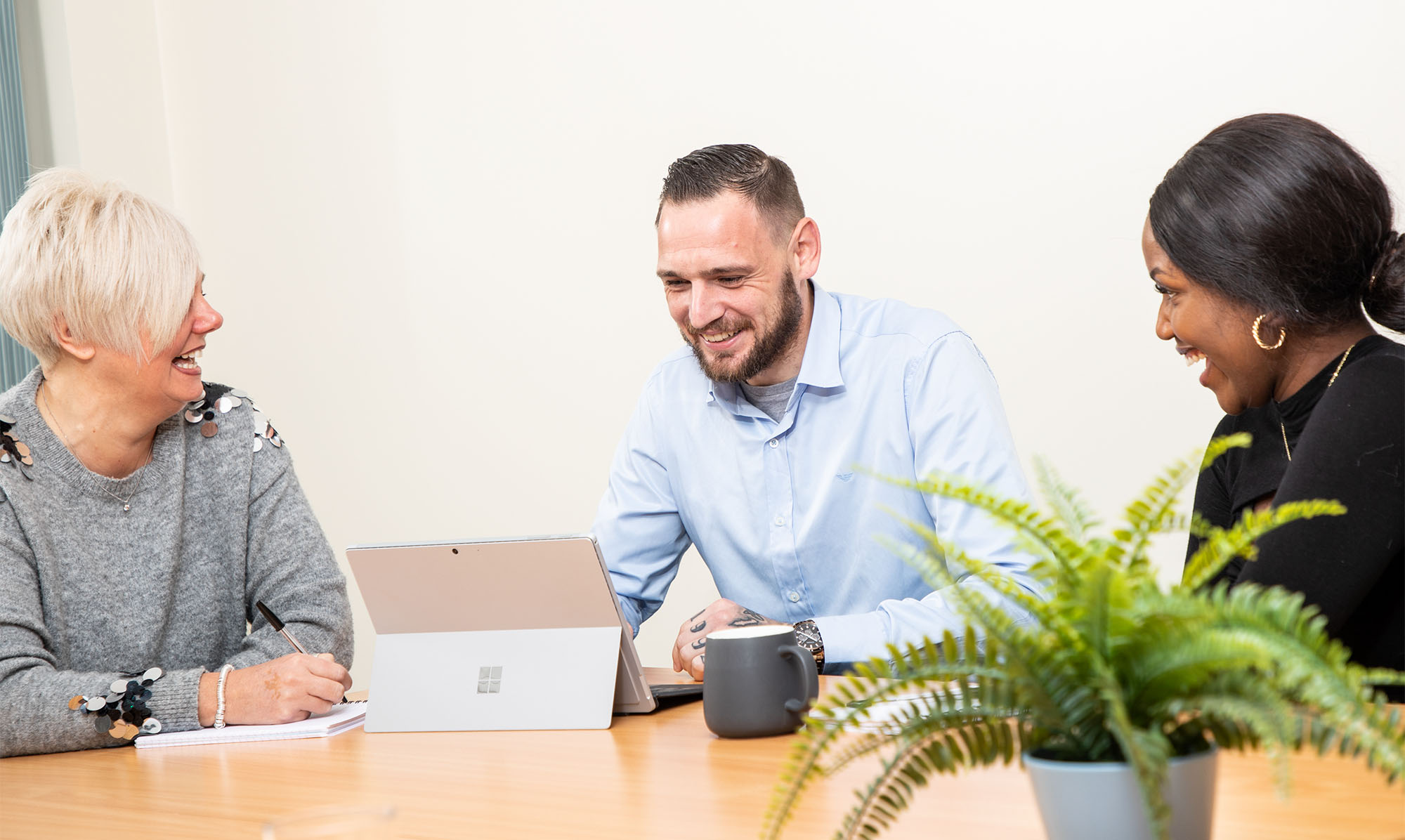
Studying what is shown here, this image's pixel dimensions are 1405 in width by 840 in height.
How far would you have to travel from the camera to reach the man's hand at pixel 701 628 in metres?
1.59

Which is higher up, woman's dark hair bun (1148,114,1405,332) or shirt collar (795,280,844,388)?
woman's dark hair bun (1148,114,1405,332)

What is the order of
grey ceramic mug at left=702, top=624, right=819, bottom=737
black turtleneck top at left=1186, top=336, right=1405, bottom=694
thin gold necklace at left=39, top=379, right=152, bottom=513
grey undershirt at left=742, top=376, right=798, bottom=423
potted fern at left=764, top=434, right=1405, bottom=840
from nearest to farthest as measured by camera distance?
potted fern at left=764, top=434, right=1405, bottom=840 < grey ceramic mug at left=702, top=624, right=819, bottom=737 < black turtleneck top at left=1186, top=336, right=1405, bottom=694 < thin gold necklace at left=39, top=379, right=152, bottom=513 < grey undershirt at left=742, top=376, right=798, bottom=423

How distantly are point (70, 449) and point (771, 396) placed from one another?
3.61 ft

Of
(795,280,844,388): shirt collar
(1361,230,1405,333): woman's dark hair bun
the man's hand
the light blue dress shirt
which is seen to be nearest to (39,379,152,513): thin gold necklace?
the light blue dress shirt

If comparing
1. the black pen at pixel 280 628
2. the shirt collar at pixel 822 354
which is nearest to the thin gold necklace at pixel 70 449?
the black pen at pixel 280 628

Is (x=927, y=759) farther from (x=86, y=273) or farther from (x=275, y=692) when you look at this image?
(x=86, y=273)

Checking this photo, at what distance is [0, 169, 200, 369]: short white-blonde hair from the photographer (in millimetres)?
1837

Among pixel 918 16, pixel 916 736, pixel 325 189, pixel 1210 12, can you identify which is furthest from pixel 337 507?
pixel 916 736

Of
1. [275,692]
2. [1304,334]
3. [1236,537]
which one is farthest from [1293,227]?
[275,692]

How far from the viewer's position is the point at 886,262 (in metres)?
2.92

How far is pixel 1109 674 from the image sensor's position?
0.61 m

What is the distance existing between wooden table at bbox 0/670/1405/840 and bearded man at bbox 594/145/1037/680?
0.57 m

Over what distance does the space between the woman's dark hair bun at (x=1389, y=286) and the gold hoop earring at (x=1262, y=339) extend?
11 centimetres

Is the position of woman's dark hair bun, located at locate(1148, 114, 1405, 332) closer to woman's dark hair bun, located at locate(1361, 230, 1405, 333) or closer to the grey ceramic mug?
woman's dark hair bun, located at locate(1361, 230, 1405, 333)
